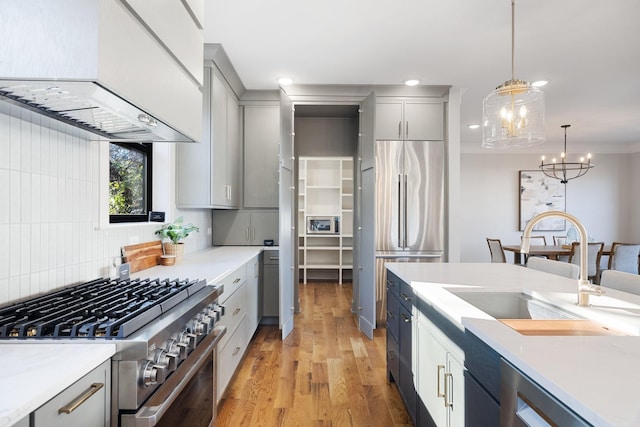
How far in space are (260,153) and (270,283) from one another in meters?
1.46

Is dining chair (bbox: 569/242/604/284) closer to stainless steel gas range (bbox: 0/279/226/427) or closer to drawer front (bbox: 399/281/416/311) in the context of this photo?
drawer front (bbox: 399/281/416/311)

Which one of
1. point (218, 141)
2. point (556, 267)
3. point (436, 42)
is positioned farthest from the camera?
point (218, 141)

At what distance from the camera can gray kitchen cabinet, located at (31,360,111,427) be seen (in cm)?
76

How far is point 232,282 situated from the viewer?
243 cm

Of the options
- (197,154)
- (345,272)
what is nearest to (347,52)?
(197,154)

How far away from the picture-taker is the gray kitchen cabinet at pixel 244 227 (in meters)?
3.96

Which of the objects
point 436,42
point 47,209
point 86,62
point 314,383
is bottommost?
point 314,383

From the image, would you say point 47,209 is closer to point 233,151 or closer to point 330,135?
point 233,151

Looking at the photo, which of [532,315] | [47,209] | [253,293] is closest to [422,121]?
[253,293]

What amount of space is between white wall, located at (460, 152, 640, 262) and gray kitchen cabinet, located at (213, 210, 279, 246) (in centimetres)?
464

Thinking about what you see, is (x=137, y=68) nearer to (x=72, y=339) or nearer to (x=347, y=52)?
(x=72, y=339)

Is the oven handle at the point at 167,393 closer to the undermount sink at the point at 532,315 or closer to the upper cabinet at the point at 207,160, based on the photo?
the undermount sink at the point at 532,315

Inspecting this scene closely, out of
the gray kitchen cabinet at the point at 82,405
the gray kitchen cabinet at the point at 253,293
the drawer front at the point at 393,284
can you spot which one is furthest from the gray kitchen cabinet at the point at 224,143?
the gray kitchen cabinet at the point at 82,405

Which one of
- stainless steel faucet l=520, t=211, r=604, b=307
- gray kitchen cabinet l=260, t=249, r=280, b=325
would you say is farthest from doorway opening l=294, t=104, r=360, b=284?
stainless steel faucet l=520, t=211, r=604, b=307
